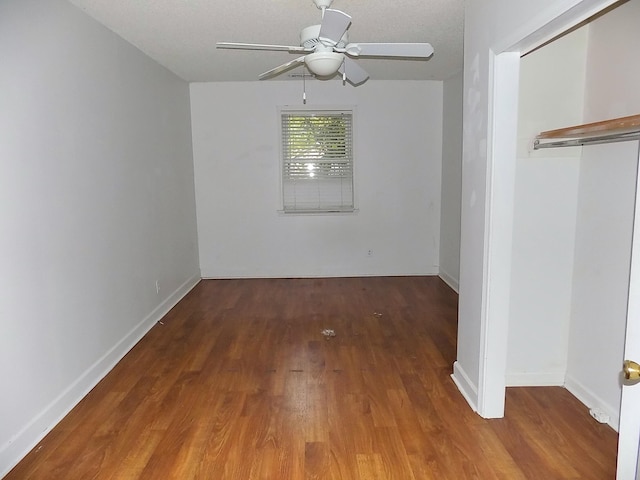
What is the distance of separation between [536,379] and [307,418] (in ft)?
4.86

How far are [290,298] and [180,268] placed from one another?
1277mm

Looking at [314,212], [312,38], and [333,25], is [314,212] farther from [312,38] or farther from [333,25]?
[333,25]

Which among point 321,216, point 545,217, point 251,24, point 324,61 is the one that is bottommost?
point 321,216

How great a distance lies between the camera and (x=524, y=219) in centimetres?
264

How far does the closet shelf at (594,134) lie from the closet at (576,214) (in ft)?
0.03

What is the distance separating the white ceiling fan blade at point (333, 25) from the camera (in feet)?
6.82

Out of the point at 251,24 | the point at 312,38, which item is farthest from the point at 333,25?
the point at 251,24

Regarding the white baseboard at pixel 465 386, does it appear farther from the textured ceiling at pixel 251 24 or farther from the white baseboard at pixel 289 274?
the white baseboard at pixel 289 274

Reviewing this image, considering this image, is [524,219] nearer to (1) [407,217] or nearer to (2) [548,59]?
(2) [548,59]

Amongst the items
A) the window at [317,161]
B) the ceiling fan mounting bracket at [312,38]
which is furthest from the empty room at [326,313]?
the window at [317,161]

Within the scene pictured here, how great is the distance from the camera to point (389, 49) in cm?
253

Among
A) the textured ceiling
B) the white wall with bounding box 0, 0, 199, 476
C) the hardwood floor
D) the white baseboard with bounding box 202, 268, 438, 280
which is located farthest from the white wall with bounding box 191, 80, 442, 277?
the hardwood floor

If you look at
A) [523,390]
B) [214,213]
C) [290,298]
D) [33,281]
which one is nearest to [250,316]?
[290,298]

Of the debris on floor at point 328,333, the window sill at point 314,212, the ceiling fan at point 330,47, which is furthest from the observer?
the window sill at point 314,212
